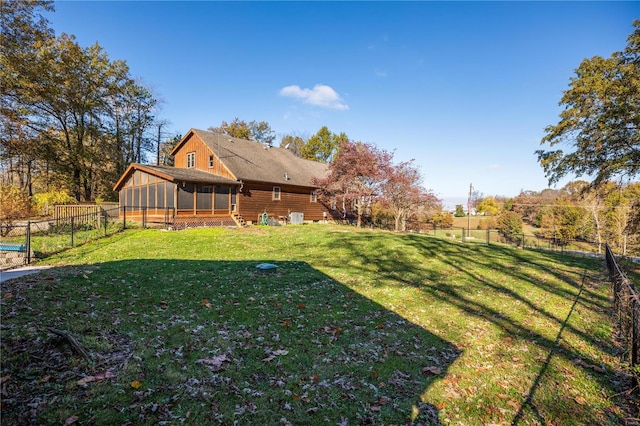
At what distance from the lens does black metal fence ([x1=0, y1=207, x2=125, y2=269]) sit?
907cm

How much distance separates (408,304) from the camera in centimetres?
704

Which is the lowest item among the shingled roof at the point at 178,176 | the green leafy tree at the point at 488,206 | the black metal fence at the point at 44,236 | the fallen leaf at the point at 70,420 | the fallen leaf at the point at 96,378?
the fallen leaf at the point at 70,420

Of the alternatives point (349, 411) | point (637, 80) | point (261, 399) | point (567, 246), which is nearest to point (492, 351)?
point (349, 411)

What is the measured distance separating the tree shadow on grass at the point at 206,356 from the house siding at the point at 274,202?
16020 millimetres

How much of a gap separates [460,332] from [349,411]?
332cm

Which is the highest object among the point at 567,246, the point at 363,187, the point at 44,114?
the point at 44,114

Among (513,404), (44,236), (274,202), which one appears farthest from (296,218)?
(513,404)

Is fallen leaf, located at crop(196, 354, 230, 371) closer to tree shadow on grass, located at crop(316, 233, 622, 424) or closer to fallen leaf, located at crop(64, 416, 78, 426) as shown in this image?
fallen leaf, located at crop(64, 416, 78, 426)

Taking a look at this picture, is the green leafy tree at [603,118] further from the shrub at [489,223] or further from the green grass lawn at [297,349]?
the shrub at [489,223]

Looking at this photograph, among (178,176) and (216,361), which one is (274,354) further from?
(178,176)

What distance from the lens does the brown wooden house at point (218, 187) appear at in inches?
789

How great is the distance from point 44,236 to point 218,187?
10.2 m

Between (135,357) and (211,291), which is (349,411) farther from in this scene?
(211,291)

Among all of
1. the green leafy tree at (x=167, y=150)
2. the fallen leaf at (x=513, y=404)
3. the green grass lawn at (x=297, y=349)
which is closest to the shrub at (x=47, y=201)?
the green leafy tree at (x=167, y=150)
